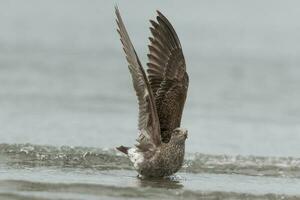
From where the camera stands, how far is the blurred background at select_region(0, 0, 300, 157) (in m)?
15.2

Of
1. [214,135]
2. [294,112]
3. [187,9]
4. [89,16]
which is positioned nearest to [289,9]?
[187,9]

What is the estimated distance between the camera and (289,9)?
37.1 metres

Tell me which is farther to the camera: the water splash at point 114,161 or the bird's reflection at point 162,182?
the water splash at point 114,161

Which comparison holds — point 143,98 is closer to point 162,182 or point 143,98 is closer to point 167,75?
point 162,182

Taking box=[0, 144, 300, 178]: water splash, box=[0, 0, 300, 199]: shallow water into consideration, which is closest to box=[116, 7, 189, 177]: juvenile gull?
box=[0, 0, 300, 199]: shallow water

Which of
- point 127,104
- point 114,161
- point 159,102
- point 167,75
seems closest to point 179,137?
point 159,102

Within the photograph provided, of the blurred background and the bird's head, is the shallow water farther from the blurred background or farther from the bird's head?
the bird's head

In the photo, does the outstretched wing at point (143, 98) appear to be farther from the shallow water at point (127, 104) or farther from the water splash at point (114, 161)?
the water splash at point (114, 161)

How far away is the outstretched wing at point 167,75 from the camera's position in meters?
11.5

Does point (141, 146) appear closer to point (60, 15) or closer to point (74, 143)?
point (74, 143)

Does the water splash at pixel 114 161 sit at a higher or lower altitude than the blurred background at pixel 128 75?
lower

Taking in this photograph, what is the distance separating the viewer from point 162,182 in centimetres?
1097

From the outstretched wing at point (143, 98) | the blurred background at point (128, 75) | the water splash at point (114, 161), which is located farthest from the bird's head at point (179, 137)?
the blurred background at point (128, 75)

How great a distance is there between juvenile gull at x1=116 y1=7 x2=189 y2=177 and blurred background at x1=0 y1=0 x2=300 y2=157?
32.3 inches
